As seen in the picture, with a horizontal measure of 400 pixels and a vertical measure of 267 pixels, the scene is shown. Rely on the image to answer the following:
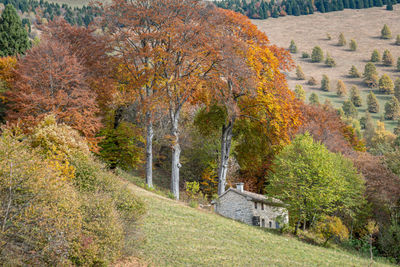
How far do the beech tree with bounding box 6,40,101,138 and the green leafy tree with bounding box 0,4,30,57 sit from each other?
31522mm

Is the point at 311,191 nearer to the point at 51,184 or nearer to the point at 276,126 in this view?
the point at 276,126

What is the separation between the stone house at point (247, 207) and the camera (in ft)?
107

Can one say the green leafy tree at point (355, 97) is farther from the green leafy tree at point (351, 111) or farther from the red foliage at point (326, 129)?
the red foliage at point (326, 129)

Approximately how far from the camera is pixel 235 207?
33.6 metres

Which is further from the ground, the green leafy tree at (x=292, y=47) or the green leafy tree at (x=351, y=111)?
the green leafy tree at (x=292, y=47)

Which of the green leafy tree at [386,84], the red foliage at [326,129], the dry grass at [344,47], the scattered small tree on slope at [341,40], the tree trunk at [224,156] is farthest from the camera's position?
the scattered small tree on slope at [341,40]

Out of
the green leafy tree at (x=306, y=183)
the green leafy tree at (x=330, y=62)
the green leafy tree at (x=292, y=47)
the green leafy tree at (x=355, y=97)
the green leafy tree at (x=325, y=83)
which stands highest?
the green leafy tree at (x=292, y=47)

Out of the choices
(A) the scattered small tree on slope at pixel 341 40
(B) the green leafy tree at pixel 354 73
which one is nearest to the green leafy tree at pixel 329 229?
(B) the green leafy tree at pixel 354 73

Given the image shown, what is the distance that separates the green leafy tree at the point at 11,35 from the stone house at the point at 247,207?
40.5 meters

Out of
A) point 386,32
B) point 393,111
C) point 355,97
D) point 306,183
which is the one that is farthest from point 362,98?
point 306,183

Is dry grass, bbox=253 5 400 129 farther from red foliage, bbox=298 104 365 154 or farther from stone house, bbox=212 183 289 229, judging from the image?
stone house, bbox=212 183 289 229

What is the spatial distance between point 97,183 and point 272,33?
192 meters

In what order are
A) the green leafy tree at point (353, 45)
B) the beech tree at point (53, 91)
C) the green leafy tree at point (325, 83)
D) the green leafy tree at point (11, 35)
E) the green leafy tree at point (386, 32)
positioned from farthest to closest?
the green leafy tree at point (386, 32) → the green leafy tree at point (353, 45) → the green leafy tree at point (325, 83) → the green leafy tree at point (11, 35) → the beech tree at point (53, 91)

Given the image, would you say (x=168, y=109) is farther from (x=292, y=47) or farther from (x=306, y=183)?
(x=292, y=47)
